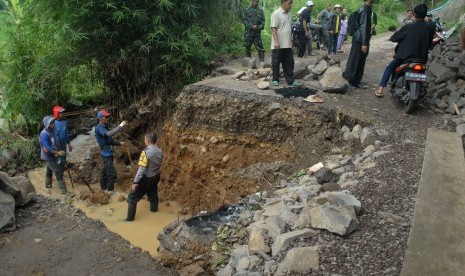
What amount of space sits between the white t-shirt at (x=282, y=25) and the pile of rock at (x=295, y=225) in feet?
10.6

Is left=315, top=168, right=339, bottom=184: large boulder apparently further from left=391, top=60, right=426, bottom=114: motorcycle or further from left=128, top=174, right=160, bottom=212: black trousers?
left=128, top=174, right=160, bottom=212: black trousers

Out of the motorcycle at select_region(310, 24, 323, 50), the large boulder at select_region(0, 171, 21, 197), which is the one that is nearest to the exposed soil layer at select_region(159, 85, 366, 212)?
the large boulder at select_region(0, 171, 21, 197)

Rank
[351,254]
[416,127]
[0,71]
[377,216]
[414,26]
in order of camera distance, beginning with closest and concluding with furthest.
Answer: [351,254] → [377,216] → [416,127] → [414,26] → [0,71]

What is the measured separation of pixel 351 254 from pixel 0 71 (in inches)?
372

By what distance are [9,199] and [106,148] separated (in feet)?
8.62

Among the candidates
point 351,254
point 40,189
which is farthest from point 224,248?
point 40,189

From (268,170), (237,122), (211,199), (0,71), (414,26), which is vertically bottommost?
(211,199)

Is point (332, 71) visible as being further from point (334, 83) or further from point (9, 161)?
point (9, 161)

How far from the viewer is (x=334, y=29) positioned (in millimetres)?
12344

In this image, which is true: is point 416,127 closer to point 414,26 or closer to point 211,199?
point 414,26

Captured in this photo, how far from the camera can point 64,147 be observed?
25.1 ft

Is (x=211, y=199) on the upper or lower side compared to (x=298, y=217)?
lower

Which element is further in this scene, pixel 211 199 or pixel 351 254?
pixel 211 199

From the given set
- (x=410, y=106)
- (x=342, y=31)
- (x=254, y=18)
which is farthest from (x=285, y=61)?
(x=342, y=31)
